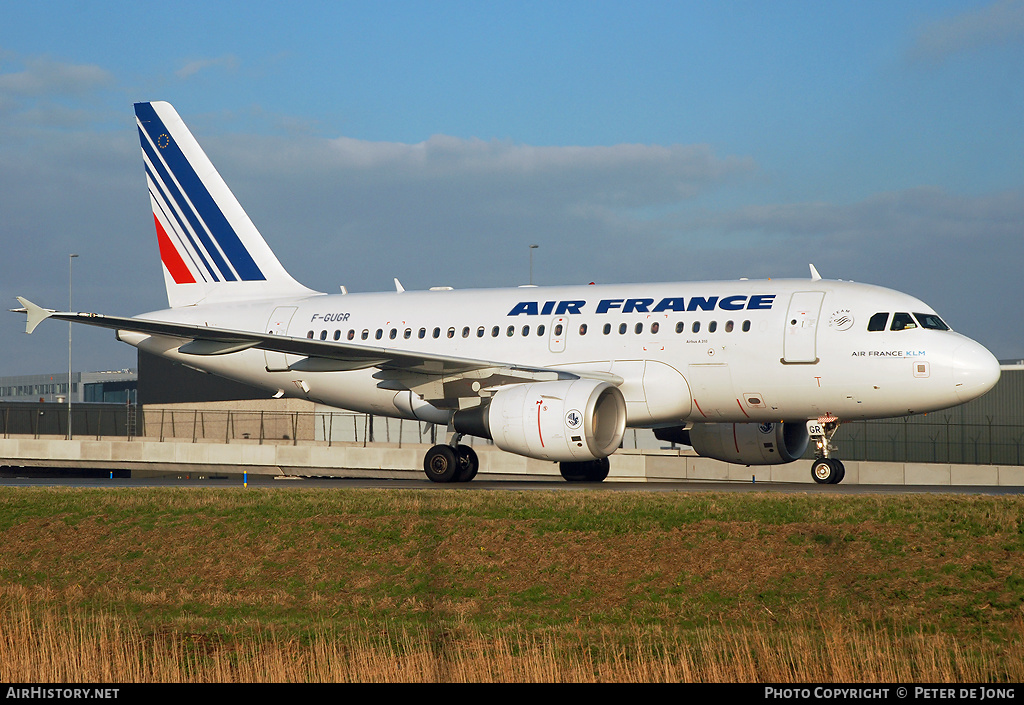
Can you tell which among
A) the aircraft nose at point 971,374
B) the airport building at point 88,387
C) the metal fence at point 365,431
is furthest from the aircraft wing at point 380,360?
the airport building at point 88,387

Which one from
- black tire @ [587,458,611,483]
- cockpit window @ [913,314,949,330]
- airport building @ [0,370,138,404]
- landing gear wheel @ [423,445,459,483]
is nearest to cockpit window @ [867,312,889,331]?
cockpit window @ [913,314,949,330]


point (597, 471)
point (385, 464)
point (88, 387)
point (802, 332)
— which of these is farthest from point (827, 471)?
point (88, 387)

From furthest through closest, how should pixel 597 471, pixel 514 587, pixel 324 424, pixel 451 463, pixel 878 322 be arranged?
pixel 324 424
pixel 597 471
pixel 451 463
pixel 878 322
pixel 514 587

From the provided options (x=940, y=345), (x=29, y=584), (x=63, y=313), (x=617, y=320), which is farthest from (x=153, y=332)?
(x=940, y=345)

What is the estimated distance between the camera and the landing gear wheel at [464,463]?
23.6 meters

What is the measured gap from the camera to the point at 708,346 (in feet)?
72.1

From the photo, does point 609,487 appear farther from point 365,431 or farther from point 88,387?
point 88,387

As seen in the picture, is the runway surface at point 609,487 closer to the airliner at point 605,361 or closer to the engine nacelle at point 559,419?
the engine nacelle at point 559,419

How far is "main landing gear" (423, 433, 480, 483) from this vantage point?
23.5m

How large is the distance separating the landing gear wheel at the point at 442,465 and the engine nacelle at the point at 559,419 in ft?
6.58

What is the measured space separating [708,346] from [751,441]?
3.29m

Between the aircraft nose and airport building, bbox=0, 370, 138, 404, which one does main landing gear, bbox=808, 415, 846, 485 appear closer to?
the aircraft nose

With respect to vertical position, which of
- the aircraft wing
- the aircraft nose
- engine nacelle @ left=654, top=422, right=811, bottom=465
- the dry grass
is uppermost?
the aircraft wing

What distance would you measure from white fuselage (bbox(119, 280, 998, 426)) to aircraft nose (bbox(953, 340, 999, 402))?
0.07 feet
